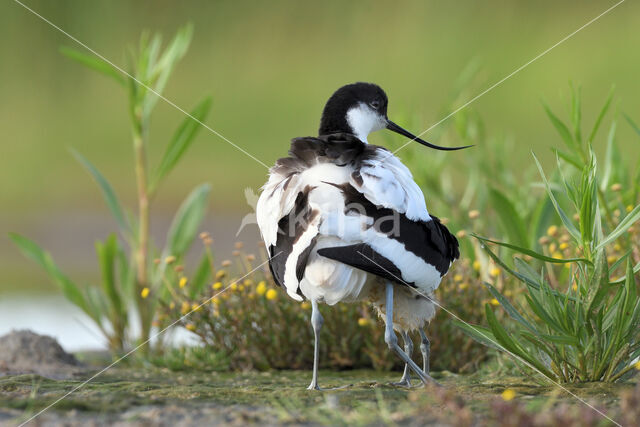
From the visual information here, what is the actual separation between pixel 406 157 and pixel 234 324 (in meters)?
2.14

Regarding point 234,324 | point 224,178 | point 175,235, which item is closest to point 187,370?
point 234,324

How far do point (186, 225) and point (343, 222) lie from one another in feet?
9.37

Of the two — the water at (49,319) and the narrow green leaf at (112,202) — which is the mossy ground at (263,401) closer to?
the narrow green leaf at (112,202)

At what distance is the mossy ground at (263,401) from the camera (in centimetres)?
305

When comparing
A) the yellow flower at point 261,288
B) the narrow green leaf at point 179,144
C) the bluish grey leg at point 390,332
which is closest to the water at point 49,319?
the narrow green leaf at point 179,144

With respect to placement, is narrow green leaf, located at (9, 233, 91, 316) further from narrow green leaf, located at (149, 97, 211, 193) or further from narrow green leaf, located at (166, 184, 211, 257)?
narrow green leaf, located at (149, 97, 211, 193)

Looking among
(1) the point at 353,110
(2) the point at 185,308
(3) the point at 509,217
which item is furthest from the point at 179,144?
(3) the point at 509,217

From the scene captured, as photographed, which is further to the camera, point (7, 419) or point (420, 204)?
point (420, 204)

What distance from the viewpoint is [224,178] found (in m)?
15.9

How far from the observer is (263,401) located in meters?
3.38

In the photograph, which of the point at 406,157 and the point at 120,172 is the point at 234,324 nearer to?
the point at 406,157

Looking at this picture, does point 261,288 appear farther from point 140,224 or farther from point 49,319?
point 49,319

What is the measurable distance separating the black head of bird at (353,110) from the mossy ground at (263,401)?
122 centimetres

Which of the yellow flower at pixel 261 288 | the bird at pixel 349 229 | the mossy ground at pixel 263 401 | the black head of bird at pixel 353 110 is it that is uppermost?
the black head of bird at pixel 353 110
